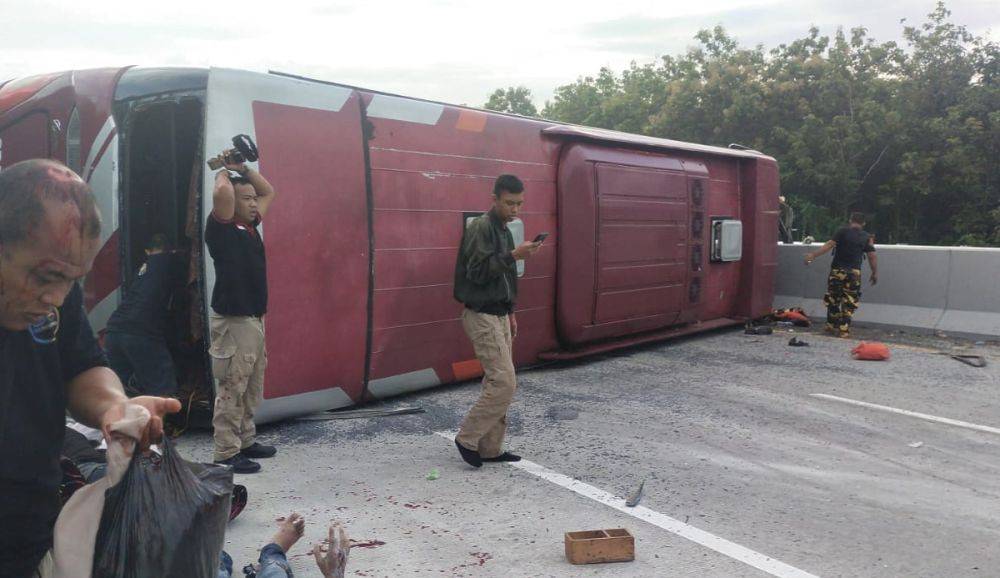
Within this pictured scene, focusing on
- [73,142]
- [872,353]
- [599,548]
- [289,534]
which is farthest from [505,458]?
[872,353]

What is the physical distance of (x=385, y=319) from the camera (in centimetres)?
647

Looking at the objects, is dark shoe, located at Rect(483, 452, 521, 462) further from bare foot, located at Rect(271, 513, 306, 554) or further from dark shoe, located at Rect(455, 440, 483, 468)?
bare foot, located at Rect(271, 513, 306, 554)

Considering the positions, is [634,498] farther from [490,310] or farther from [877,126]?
[877,126]

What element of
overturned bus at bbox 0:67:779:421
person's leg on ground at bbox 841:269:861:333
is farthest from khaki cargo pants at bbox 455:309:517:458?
person's leg on ground at bbox 841:269:861:333

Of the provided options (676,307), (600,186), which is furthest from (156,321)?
(676,307)

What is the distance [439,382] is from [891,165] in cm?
2728

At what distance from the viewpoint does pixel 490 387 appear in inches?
195

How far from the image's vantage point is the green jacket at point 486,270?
16.5 ft

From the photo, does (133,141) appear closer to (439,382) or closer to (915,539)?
(439,382)

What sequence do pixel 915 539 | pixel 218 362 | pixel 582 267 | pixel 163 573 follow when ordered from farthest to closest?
pixel 582 267
pixel 218 362
pixel 915 539
pixel 163 573

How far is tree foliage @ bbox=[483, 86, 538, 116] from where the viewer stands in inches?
3118

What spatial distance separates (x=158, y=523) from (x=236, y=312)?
3.22 metres

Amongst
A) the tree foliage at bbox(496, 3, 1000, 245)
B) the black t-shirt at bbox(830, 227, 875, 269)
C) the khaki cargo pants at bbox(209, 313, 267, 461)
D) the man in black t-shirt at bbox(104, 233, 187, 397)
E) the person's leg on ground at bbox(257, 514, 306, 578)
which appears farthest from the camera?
the tree foliage at bbox(496, 3, 1000, 245)

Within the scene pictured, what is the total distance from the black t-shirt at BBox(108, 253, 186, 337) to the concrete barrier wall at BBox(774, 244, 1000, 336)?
9815mm
